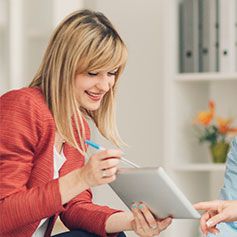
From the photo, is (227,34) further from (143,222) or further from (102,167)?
(102,167)

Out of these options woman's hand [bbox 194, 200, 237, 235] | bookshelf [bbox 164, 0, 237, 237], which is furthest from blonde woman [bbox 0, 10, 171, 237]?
bookshelf [bbox 164, 0, 237, 237]

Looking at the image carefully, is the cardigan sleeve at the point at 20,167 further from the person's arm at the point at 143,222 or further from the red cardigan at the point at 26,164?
the person's arm at the point at 143,222

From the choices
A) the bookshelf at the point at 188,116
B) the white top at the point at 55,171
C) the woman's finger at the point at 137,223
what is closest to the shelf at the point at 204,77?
the bookshelf at the point at 188,116

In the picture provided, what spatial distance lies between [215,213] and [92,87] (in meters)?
0.49

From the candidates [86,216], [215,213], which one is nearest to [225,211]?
[215,213]

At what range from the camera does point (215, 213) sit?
1.45 m

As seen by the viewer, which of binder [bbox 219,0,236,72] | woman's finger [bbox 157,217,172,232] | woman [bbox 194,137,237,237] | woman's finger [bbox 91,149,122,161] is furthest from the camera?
binder [bbox 219,0,236,72]

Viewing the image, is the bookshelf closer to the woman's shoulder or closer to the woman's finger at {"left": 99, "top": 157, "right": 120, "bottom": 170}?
the woman's shoulder

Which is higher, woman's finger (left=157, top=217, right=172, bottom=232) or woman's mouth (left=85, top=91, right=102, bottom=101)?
woman's mouth (left=85, top=91, right=102, bottom=101)

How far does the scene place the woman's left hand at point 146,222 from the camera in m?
1.30

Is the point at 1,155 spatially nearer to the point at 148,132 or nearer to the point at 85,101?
the point at 85,101

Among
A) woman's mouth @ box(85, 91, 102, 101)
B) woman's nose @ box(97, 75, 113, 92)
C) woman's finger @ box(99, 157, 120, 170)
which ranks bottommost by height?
woman's finger @ box(99, 157, 120, 170)

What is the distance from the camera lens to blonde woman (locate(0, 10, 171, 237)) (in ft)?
3.99

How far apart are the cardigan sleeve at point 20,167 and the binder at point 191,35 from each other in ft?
4.22
